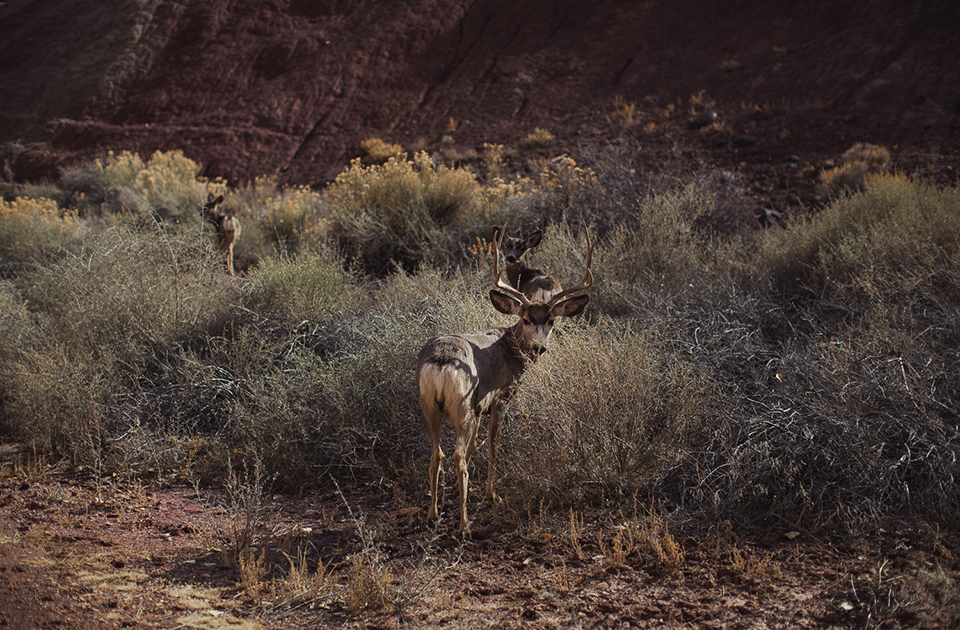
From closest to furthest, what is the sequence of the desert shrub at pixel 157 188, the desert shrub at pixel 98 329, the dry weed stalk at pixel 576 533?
the dry weed stalk at pixel 576 533
the desert shrub at pixel 98 329
the desert shrub at pixel 157 188

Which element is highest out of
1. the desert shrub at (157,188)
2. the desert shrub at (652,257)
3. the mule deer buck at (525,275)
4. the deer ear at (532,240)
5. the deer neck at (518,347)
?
the desert shrub at (157,188)

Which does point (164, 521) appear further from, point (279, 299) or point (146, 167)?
point (146, 167)

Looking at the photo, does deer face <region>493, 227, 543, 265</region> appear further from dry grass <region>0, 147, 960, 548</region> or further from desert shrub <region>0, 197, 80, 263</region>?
desert shrub <region>0, 197, 80, 263</region>

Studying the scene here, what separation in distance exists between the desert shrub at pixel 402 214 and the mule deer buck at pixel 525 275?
11.6 feet

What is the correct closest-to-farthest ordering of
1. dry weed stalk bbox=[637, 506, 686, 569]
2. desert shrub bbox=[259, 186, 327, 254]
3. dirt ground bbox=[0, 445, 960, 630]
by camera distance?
dirt ground bbox=[0, 445, 960, 630] < dry weed stalk bbox=[637, 506, 686, 569] < desert shrub bbox=[259, 186, 327, 254]

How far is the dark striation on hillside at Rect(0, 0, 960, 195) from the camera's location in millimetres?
17250

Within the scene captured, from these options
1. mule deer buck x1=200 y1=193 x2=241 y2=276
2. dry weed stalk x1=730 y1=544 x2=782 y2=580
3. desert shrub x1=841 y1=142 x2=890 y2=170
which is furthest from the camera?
desert shrub x1=841 y1=142 x2=890 y2=170

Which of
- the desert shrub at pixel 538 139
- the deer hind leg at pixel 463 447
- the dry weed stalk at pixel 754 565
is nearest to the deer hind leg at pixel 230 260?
the deer hind leg at pixel 463 447

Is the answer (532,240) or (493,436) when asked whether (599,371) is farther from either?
(532,240)

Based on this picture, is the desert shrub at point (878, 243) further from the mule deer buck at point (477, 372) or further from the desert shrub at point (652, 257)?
the mule deer buck at point (477, 372)

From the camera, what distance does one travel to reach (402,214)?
33.4 feet

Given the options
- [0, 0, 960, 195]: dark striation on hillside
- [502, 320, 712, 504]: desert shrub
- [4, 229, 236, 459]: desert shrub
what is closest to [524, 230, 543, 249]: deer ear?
[502, 320, 712, 504]: desert shrub

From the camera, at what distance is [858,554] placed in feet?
11.3

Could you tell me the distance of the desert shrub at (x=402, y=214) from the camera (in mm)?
9914
